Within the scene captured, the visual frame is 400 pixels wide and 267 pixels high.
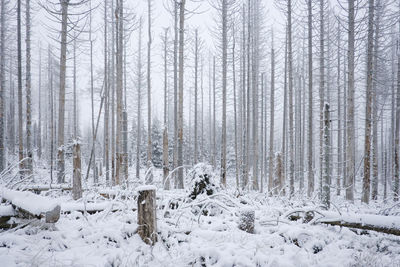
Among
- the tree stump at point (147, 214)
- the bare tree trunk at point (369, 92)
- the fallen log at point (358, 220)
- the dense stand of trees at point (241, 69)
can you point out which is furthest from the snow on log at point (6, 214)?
the bare tree trunk at point (369, 92)

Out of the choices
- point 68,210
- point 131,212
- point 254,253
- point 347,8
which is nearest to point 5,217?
point 68,210

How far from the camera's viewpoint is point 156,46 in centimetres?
1584

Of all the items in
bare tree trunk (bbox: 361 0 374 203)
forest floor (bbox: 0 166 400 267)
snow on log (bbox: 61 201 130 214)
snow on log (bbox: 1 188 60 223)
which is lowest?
forest floor (bbox: 0 166 400 267)

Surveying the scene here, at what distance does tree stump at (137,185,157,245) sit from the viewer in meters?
2.69

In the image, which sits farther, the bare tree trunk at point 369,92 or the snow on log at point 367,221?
the bare tree trunk at point 369,92

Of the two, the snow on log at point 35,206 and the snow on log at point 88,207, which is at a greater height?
the snow on log at point 35,206

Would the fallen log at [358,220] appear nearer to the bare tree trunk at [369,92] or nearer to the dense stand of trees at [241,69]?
the dense stand of trees at [241,69]

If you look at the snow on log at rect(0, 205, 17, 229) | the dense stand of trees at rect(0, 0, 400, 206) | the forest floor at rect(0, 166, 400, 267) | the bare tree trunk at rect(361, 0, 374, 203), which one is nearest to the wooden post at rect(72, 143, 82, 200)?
the dense stand of trees at rect(0, 0, 400, 206)

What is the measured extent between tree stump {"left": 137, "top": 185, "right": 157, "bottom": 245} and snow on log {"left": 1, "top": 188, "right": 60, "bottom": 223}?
92cm

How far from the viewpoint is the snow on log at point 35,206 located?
7.38 ft

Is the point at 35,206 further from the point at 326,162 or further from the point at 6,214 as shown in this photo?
the point at 326,162

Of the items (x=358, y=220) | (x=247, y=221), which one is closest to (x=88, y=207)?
(x=247, y=221)

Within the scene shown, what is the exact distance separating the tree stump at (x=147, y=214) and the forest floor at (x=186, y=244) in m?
0.10

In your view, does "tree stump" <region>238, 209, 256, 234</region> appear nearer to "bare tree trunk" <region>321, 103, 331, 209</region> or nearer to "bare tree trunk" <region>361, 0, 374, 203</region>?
"bare tree trunk" <region>321, 103, 331, 209</region>
